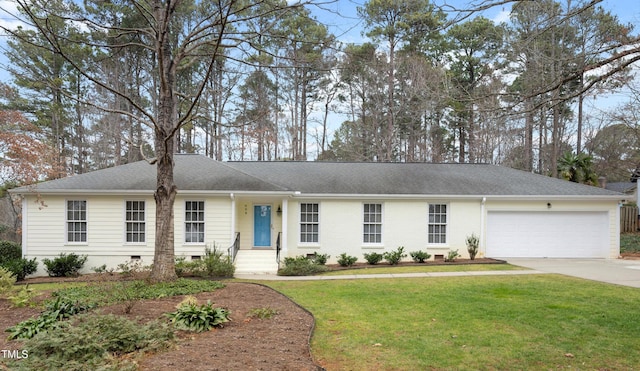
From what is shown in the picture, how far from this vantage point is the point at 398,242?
Answer: 15742 mm

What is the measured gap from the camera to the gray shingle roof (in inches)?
563

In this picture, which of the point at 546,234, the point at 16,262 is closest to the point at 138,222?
the point at 16,262

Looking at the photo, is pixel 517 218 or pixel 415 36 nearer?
pixel 517 218

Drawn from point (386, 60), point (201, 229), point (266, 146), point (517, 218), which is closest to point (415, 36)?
point (386, 60)

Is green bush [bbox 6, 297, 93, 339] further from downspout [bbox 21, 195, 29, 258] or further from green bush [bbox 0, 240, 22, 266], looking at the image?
green bush [bbox 0, 240, 22, 266]

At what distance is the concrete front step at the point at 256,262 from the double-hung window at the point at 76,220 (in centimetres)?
606

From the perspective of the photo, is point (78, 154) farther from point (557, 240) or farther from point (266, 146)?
point (557, 240)

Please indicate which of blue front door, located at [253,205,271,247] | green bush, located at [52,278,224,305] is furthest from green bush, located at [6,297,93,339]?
blue front door, located at [253,205,271,247]

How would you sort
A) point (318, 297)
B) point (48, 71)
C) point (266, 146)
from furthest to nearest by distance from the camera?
point (266, 146) < point (48, 71) < point (318, 297)

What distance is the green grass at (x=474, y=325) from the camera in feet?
16.0

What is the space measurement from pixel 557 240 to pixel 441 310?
11.9 m

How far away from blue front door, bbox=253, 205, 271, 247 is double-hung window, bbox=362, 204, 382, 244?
13.4 feet

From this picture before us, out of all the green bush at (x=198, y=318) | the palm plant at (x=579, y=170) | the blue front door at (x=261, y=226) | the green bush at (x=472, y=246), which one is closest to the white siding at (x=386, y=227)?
the green bush at (x=472, y=246)

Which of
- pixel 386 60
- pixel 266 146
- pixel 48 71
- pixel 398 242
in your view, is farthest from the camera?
pixel 266 146
